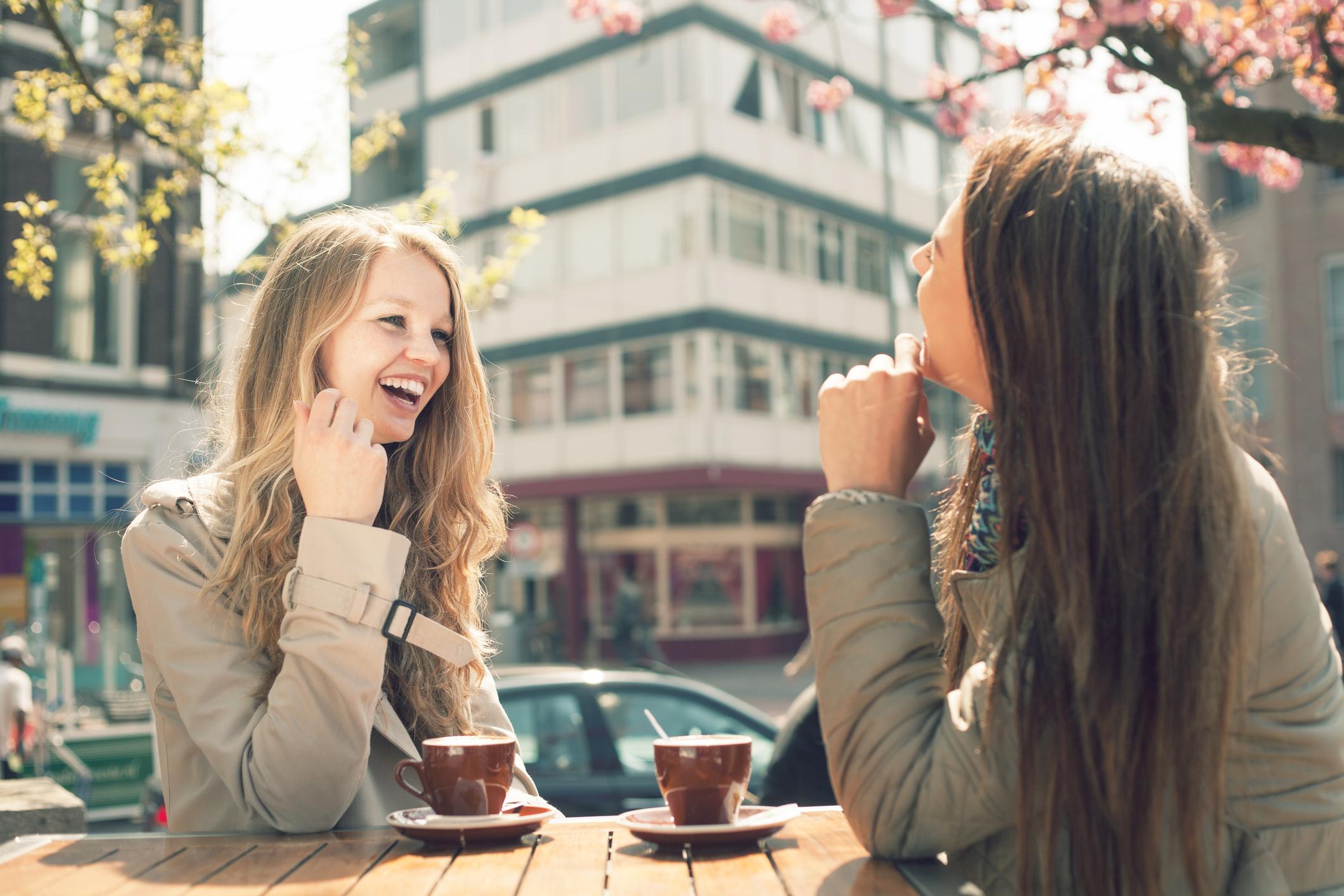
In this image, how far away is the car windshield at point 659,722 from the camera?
19.3 feet

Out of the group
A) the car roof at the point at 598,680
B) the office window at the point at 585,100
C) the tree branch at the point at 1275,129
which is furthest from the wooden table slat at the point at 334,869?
the office window at the point at 585,100

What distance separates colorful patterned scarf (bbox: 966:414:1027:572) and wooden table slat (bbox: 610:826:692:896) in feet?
1.91

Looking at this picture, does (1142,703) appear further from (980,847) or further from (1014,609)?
(980,847)

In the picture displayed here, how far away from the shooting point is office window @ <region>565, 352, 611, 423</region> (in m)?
27.1

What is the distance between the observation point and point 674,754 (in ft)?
5.79

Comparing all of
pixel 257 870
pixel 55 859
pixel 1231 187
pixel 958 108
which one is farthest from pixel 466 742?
pixel 1231 187

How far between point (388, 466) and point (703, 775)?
1230 mm

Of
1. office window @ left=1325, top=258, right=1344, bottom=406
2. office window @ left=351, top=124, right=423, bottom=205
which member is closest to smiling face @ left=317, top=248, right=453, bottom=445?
office window @ left=1325, top=258, right=1344, bottom=406

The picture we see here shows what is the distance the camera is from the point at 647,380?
86.4ft

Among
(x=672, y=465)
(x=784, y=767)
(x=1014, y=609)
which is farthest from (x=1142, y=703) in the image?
(x=672, y=465)

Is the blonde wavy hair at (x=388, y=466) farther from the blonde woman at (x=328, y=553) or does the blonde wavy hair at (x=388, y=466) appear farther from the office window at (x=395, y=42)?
the office window at (x=395, y=42)

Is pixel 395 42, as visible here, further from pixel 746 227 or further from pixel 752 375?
pixel 752 375

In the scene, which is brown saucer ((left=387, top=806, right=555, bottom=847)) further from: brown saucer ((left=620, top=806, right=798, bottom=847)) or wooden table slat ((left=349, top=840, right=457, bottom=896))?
brown saucer ((left=620, top=806, right=798, bottom=847))

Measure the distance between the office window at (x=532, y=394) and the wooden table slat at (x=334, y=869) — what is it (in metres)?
26.3
